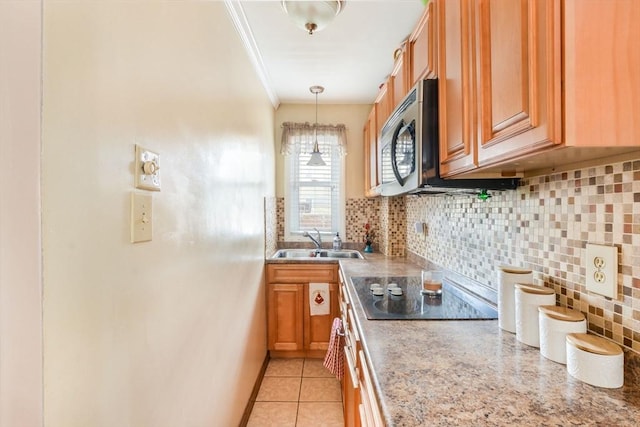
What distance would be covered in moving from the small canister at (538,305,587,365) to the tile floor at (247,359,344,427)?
1.49 m

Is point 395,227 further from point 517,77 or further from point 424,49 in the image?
point 517,77

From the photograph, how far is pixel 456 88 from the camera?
3.57 ft

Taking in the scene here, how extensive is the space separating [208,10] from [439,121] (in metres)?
1.07

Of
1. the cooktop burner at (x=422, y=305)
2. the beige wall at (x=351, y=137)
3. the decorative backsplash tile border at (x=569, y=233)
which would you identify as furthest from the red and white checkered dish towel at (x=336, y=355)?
the beige wall at (x=351, y=137)

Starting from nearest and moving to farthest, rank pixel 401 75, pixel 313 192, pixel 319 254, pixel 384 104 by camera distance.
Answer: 1. pixel 401 75
2. pixel 384 104
3. pixel 319 254
4. pixel 313 192

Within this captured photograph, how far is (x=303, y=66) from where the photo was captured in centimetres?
249

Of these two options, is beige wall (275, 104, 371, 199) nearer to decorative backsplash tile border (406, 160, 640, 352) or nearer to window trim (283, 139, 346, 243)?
window trim (283, 139, 346, 243)

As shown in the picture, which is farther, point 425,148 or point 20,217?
point 425,148

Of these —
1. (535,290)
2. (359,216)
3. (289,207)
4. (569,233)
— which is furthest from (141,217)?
(359,216)

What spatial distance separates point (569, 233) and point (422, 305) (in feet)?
2.07

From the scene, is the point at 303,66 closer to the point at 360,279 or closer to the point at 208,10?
the point at 208,10

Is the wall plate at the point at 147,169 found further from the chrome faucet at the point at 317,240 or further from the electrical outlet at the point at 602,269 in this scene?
the chrome faucet at the point at 317,240

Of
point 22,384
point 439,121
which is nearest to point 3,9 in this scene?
point 22,384

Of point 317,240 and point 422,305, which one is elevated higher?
point 317,240
